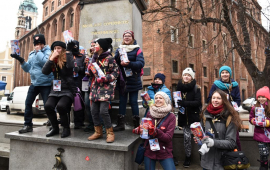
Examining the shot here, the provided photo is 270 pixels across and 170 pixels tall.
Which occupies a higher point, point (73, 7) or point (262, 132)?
point (73, 7)

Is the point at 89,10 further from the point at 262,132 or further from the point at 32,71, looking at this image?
the point at 262,132

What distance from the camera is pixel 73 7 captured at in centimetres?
3045

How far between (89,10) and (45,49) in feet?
5.94

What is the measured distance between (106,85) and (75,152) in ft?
4.01

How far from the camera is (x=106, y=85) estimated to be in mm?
3260

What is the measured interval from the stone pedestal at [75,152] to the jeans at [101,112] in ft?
0.96

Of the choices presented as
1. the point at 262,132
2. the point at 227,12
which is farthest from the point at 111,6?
the point at 227,12

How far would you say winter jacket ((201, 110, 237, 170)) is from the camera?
2.48 metres

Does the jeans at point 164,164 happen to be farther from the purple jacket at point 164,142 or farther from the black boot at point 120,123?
the black boot at point 120,123

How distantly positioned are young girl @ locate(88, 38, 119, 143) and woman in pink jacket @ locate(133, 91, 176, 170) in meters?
0.68

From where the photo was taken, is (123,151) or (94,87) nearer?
(123,151)

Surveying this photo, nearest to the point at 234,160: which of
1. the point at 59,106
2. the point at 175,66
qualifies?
the point at 59,106

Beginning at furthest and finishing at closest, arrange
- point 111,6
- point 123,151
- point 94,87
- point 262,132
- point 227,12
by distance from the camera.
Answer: point 227,12
point 111,6
point 262,132
point 94,87
point 123,151

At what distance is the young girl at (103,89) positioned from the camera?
3197 millimetres
